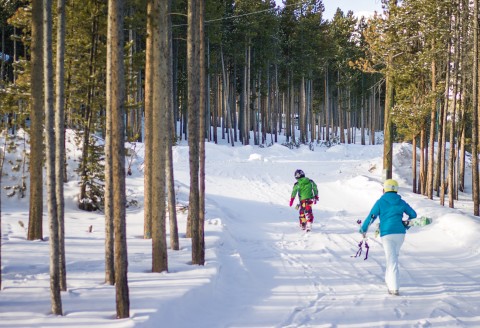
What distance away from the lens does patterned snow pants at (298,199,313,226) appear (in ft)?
43.3

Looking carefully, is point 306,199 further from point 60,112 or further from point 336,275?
point 60,112

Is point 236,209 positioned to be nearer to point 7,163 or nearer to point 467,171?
point 7,163

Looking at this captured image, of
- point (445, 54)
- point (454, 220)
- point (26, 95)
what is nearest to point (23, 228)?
point (26, 95)

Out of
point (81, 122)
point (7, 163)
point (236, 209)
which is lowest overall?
point (236, 209)

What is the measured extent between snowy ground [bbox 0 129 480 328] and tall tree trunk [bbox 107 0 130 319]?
2.12 feet

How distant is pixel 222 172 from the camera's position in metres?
24.9

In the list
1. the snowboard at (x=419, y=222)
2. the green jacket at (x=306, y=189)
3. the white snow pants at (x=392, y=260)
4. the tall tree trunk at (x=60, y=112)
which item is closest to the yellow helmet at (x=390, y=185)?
the snowboard at (x=419, y=222)

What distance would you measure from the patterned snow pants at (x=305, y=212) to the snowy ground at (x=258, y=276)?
41 centimetres

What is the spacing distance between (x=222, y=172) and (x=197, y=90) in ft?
54.3

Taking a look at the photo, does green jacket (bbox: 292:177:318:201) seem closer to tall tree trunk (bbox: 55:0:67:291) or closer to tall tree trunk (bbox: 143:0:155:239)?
tall tree trunk (bbox: 143:0:155:239)

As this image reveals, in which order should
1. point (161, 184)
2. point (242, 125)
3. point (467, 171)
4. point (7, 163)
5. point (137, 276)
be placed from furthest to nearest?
1. point (242, 125)
2. point (467, 171)
3. point (7, 163)
4. point (161, 184)
5. point (137, 276)

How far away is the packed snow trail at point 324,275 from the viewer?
610 cm

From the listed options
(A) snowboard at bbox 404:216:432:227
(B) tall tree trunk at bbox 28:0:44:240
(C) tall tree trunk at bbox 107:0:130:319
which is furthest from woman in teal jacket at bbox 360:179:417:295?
(B) tall tree trunk at bbox 28:0:44:240

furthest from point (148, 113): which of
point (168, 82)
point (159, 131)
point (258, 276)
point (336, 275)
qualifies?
point (336, 275)
